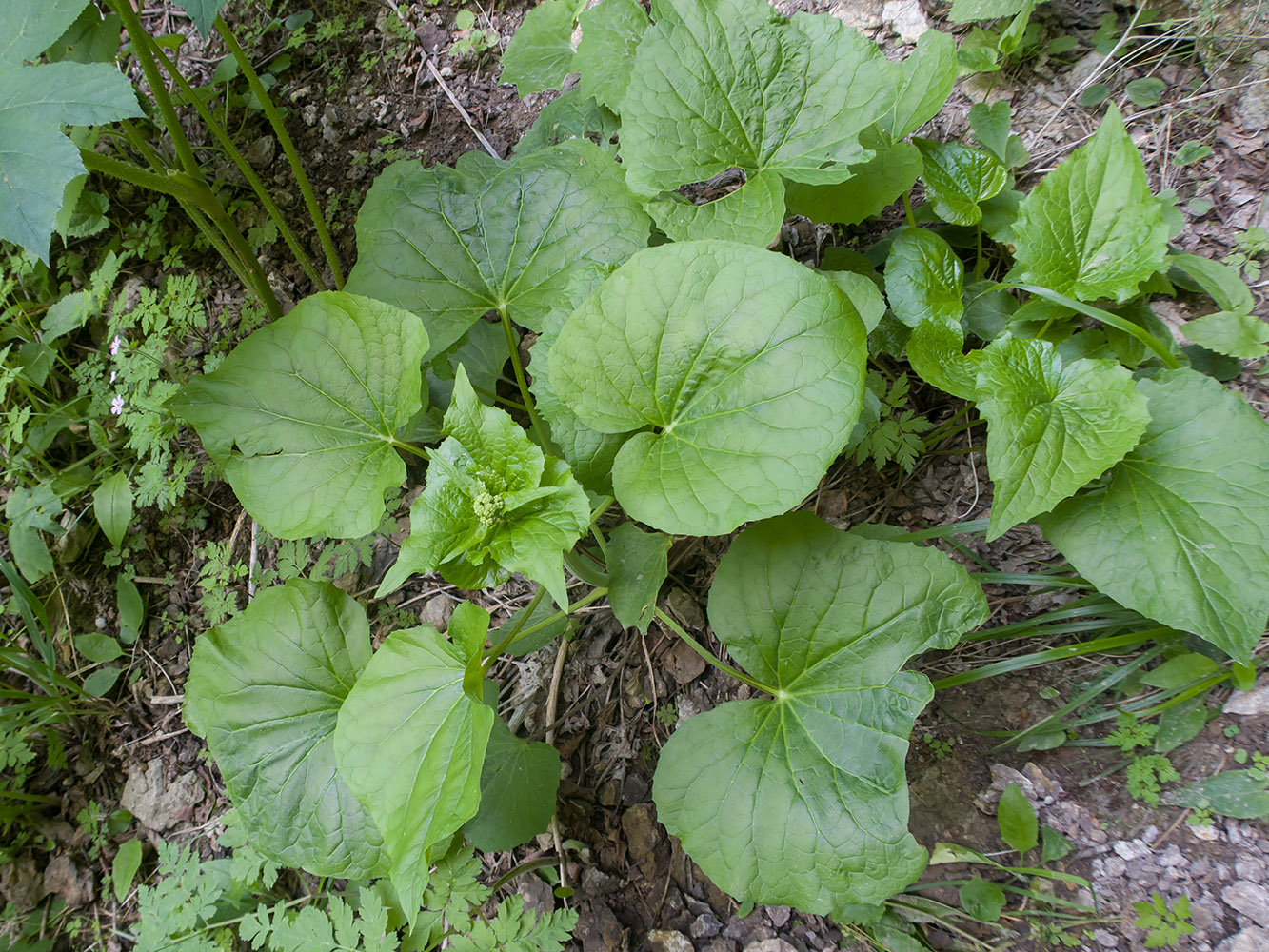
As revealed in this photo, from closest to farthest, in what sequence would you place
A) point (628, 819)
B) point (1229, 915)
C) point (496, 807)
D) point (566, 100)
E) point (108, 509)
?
point (1229, 915), point (496, 807), point (628, 819), point (566, 100), point (108, 509)

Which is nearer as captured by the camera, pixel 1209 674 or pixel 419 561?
pixel 419 561

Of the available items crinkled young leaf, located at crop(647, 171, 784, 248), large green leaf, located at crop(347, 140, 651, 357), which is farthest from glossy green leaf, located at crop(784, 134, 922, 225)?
large green leaf, located at crop(347, 140, 651, 357)

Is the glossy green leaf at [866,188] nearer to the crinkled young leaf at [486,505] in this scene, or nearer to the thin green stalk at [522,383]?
the thin green stalk at [522,383]

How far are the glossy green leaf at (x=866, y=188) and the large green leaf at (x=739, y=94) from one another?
0.66ft

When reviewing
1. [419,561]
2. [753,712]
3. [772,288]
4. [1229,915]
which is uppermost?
[772,288]

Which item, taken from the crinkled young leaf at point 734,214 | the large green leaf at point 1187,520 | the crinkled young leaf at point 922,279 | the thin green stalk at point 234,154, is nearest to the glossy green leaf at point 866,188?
the crinkled young leaf at point 922,279

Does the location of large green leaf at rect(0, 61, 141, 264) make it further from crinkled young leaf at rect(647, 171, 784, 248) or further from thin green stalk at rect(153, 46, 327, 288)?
crinkled young leaf at rect(647, 171, 784, 248)

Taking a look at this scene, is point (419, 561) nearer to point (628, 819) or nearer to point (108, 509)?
point (628, 819)

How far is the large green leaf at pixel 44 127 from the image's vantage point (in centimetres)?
132

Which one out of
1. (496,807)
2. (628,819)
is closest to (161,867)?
(496,807)

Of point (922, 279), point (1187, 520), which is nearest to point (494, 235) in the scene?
point (922, 279)

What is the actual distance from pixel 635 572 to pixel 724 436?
40 cm

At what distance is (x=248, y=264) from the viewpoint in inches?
86.5

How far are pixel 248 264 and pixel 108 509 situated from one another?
0.98m
